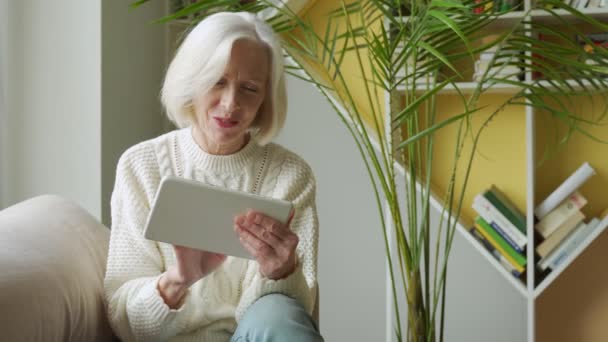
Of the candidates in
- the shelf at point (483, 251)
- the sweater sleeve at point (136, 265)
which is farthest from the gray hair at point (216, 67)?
the shelf at point (483, 251)

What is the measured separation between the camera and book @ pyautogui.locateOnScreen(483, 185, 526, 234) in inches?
123

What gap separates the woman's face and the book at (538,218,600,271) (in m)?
1.59

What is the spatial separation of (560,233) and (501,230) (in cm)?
20

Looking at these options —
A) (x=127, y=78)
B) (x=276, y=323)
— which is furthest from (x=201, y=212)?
(x=127, y=78)

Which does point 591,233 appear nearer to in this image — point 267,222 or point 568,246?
point 568,246

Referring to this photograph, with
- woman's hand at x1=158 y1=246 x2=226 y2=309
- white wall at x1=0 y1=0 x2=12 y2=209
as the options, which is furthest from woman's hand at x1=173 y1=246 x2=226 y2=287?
white wall at x1=0 y1=0 x2=12 y2=209

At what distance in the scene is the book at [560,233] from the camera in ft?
10.0

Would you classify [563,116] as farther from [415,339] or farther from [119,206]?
[119,206]

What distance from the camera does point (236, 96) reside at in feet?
5.84

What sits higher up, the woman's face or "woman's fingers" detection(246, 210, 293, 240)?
the woman's face

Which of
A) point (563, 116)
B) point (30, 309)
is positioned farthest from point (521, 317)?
point (30, 309)

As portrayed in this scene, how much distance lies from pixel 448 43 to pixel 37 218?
3.58 feet

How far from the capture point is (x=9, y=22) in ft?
9.48

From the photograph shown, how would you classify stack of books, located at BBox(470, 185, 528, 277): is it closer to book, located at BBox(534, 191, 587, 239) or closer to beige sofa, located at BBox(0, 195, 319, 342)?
book, located at BBox(534, 191, 587, 239)
